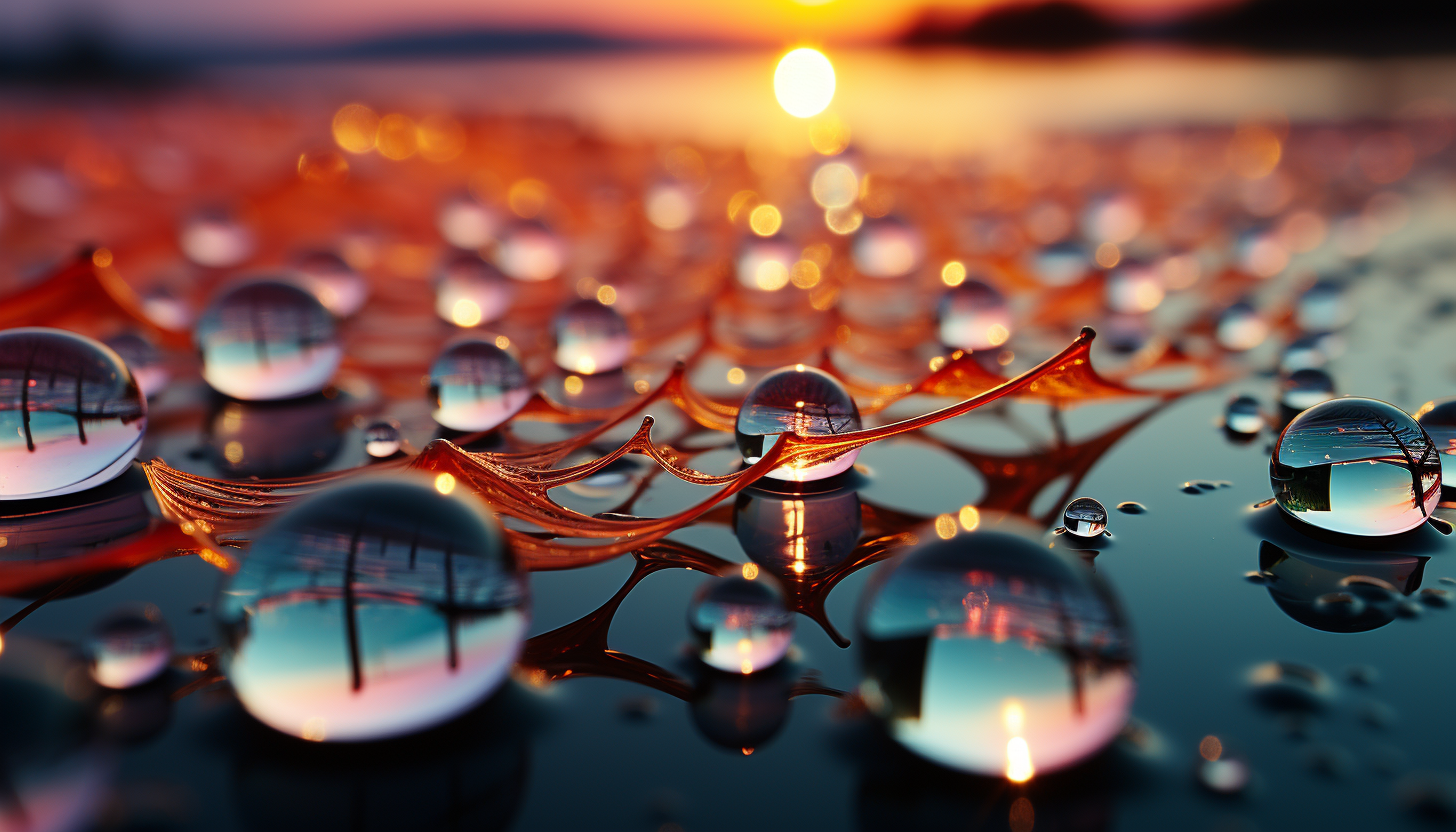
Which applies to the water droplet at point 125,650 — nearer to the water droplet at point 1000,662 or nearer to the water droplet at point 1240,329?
the water droplet at point 1000,662

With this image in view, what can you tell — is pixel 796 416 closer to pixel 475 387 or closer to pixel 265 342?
pixel 475 387

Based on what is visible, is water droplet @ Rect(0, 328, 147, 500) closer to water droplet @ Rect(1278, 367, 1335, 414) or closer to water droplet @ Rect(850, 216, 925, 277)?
water droplet @ Rect(1278, 367, 1335, 414)

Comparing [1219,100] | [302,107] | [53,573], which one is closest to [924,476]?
[53,573]

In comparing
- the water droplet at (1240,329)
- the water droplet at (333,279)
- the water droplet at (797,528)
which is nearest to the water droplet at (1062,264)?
the water droplet at (1240,329)

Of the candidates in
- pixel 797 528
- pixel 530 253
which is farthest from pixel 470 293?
pixel 797 528

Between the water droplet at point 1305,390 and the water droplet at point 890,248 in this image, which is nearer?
the water droplet at point 1305,390

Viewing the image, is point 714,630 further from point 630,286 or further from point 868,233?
point 868,233
